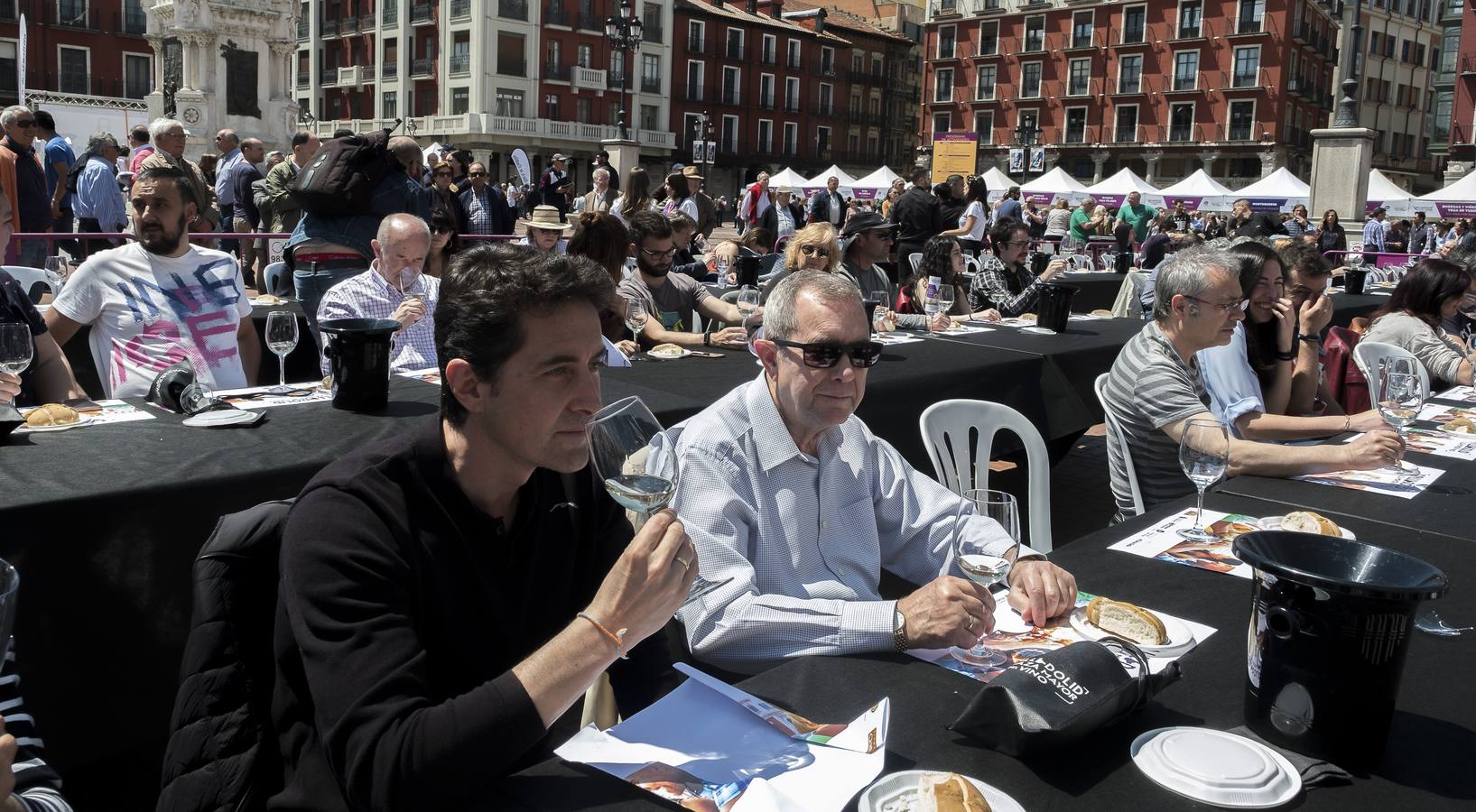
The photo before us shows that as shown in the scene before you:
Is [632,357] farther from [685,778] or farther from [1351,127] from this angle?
[1351,127]

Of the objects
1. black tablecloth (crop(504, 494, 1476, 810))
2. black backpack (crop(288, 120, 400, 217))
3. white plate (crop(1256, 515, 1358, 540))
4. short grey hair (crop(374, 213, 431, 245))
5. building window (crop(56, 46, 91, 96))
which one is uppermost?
building window (crop(56, 46, 91, 96))

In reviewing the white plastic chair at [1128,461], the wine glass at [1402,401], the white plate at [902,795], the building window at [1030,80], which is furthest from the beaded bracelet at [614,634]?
the building window at [1030,80]

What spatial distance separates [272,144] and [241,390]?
27928 millimetres

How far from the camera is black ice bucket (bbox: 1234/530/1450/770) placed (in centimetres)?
132

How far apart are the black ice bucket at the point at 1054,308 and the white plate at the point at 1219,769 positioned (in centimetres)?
536

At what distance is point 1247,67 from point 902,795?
5748cm

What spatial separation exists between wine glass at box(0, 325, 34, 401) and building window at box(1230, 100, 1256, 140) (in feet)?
184

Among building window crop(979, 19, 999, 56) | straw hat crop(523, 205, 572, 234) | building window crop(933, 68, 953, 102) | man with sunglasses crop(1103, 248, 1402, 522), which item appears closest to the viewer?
man with sunglasses crop(1103, 248, 1402, 522)

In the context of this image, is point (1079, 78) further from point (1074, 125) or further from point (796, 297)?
point (796, 297)

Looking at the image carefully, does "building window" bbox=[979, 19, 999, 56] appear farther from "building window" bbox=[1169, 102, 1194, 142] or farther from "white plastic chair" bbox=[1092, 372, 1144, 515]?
"white plastic chair" bbox=[1092, 372, 1144, 515]

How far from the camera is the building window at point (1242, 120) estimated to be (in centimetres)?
5109

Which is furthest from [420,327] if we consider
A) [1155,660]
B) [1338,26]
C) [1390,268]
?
[1338,26]

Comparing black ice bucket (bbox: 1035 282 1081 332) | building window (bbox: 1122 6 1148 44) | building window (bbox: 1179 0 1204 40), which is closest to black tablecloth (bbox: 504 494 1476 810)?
black ice bucket (bbox: 1035 282 1081 332)

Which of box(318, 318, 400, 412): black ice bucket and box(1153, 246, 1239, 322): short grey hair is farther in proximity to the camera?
box(1153, 246, 1239, 322): short grey hair
